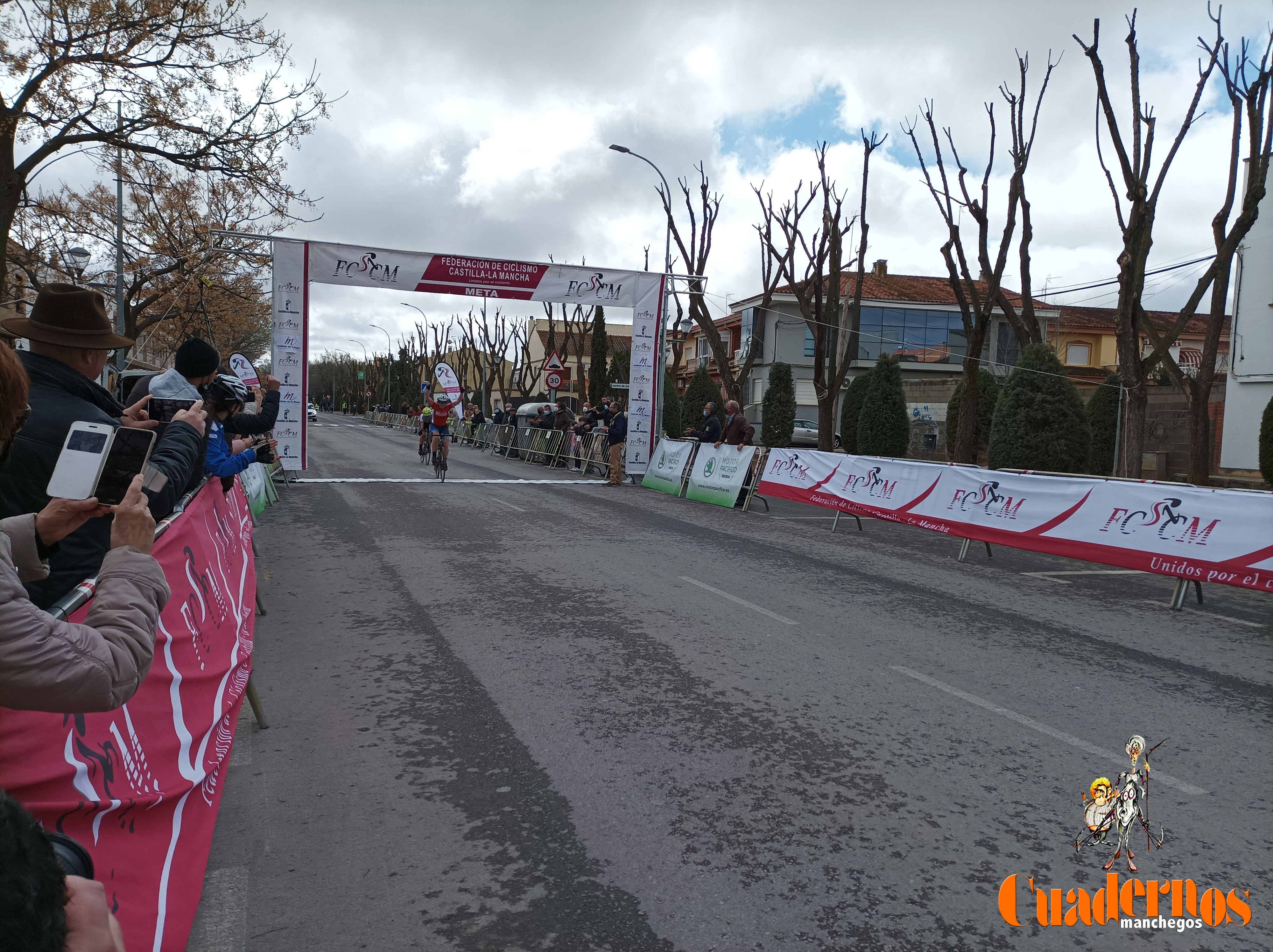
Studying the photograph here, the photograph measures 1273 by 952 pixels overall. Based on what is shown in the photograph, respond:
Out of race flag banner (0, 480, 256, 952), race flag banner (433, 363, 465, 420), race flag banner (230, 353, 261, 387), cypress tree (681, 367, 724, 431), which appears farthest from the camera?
cypress tree (681, 367, 724, 431)

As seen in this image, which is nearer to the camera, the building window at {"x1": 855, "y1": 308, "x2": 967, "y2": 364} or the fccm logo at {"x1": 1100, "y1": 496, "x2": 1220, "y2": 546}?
the fccm logo at {"x1": 1100, "y1": 496, "x2": 1220, "y2": 546}

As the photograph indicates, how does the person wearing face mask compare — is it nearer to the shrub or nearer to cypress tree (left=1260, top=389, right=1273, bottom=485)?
cypress tree (left=1260, top=389, right=1273, bottom=485)

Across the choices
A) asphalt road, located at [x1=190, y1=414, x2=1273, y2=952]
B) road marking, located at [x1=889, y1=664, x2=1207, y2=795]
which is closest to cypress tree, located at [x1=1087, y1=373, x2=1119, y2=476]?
asphalt road, located at [x1=190, y1=414, x2=1273, y2=952]

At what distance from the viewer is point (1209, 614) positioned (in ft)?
27.8

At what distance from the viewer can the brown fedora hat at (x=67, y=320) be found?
140 inches

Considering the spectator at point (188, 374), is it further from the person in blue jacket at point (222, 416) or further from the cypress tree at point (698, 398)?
the cypress tree at point (698, 398)

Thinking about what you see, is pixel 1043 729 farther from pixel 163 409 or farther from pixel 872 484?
pixel 872 484

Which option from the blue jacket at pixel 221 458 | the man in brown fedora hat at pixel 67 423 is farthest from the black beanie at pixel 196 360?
the man in brown fedora hat at pixel 67 423

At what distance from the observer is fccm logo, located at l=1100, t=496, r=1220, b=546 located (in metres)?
8.59

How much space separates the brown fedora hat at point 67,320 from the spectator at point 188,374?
2.57ft

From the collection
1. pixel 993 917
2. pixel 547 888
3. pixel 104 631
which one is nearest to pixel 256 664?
pixel 547 888

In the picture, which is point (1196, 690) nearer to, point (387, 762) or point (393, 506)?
point (387, 762)

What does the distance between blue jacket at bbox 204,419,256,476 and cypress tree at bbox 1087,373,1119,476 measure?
24938mm

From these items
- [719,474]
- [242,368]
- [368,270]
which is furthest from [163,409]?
[368,270]
